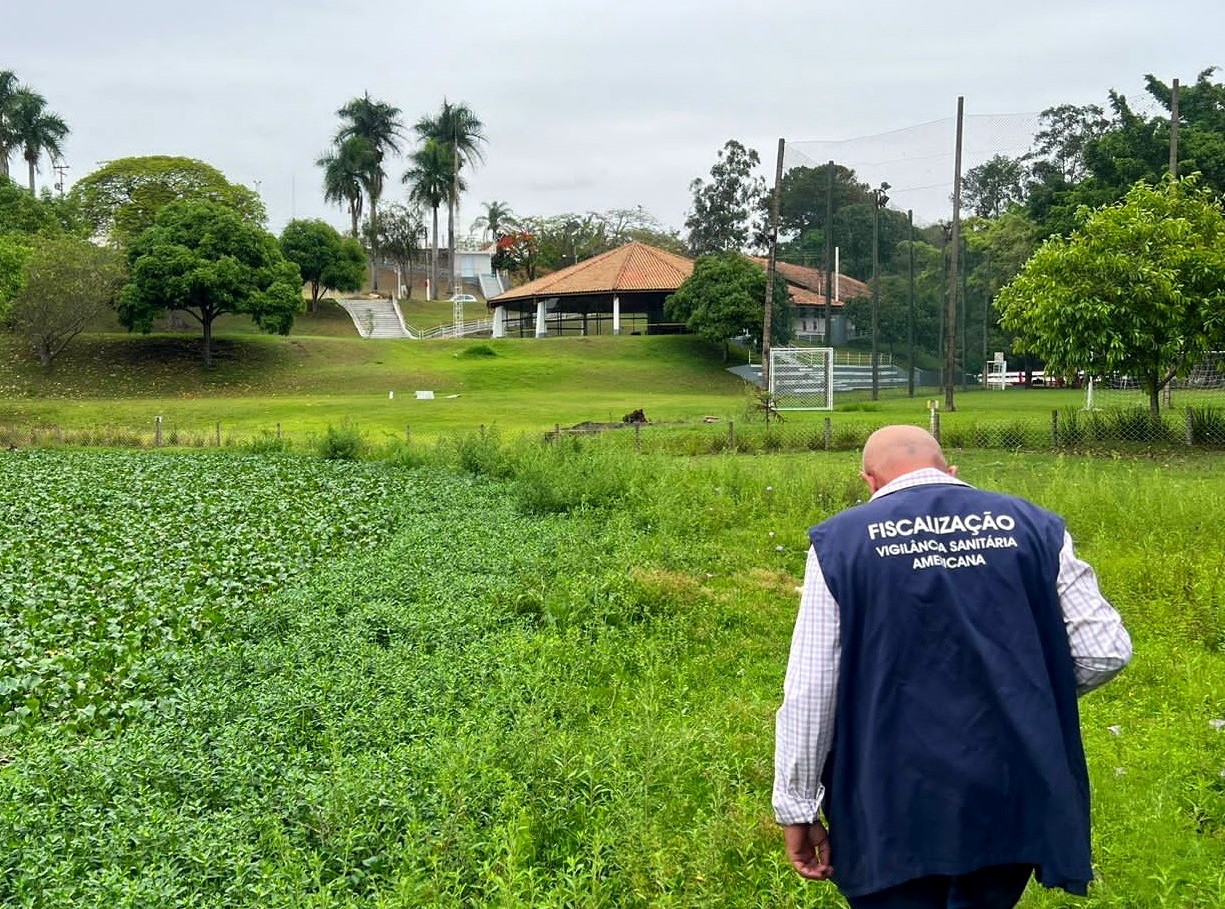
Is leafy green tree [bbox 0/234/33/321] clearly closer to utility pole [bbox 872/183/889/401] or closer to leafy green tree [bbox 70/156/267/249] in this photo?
leafy green tree [bbox 70/156/267/249]

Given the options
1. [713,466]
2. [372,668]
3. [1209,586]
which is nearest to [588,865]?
[372,668]

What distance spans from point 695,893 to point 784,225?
4297 centimetres

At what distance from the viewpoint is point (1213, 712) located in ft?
16.2

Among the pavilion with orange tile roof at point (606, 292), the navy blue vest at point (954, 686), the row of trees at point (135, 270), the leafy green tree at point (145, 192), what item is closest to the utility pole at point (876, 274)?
the pavilion with orange tile roof at point (606, 292)

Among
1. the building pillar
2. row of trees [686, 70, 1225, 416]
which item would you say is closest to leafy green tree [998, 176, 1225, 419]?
row of trees [686, 70, 1225, 416]

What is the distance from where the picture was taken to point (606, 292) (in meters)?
48.7

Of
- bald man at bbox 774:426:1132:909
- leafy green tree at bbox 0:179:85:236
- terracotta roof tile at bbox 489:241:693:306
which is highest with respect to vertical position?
leafy green tree at bbox 0:179:85:236

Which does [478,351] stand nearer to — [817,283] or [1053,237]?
[817,283]

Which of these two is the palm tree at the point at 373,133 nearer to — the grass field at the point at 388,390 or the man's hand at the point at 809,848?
the grass field at the point at 388,390

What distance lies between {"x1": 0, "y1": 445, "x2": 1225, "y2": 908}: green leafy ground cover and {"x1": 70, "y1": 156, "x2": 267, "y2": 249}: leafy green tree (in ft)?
147

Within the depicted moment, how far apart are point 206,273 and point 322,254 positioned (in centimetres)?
1425

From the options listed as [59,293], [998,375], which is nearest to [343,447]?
[59,293]

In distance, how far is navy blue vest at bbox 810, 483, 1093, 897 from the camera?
2199 mm

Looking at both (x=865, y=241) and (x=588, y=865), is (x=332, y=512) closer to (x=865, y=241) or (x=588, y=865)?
(x=588, y=865)
